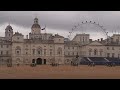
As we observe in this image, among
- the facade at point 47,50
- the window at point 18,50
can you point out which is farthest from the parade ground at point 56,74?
the facade at point 47,50

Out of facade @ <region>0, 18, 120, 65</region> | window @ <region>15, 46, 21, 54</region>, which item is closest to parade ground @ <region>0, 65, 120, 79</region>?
window @ <region>15, 46, 21, 54</region>

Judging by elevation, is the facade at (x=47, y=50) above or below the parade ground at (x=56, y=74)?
above

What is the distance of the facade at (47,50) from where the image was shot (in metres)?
81.2

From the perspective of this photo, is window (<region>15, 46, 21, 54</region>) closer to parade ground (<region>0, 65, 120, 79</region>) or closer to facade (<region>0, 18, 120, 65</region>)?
facade (<region>0, 18, 120, 65</region>)

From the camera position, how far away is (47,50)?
8300 cm

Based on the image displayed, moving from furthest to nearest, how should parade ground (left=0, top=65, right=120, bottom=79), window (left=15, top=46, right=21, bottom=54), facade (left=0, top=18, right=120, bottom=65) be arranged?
facade (left=0, top=18, right=120, bottom=65), window (left=15, top=46, right=21, bottom=54), parade ground (left=0, top=65, right=120, bottom=79)

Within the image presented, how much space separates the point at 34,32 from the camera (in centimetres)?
9569

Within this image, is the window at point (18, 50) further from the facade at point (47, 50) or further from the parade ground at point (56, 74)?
the parade ground at point (56, 74)

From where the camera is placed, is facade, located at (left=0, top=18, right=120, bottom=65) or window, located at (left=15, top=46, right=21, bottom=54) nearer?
window, located at (left=15, top=46, right=21, bottom=54)

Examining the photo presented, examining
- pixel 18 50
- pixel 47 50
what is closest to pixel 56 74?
pixel 18 50

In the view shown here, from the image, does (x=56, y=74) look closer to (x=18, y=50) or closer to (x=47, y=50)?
(x=18, y=50)

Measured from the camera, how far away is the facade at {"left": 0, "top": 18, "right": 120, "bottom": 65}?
8125cm
